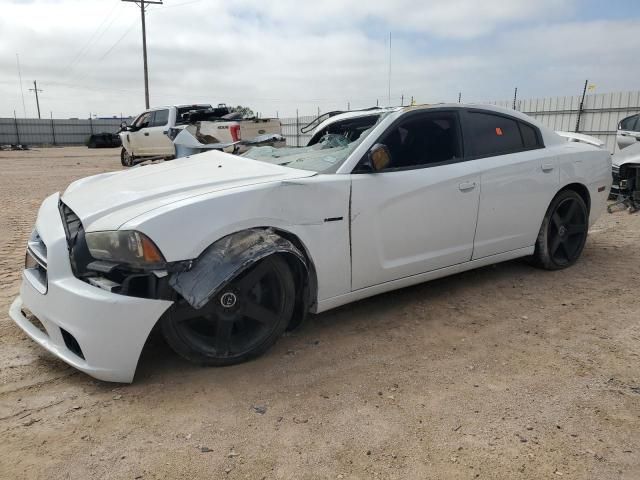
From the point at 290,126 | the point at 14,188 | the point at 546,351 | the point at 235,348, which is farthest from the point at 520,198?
the point at 290,126

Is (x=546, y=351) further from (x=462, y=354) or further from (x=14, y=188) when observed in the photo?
(x=14, y=188)

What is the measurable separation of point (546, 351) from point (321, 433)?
64.2 inches

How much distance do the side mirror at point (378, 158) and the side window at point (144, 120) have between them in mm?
14878

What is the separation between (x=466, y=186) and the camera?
12.6 feet

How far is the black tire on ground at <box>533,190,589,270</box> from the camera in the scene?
4586 millimetres

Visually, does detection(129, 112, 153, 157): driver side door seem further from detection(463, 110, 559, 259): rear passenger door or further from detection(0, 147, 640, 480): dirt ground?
detection(463, 110, 559, 259): rear passenger door

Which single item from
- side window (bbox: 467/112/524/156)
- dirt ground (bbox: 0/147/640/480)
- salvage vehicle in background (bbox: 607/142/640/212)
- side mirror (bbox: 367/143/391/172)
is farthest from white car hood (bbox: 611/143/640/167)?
side mirror (bbox: 367/143/391/172)

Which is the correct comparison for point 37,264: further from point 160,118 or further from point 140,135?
point 140,135

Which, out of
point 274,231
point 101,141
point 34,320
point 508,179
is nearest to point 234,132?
point 508,179

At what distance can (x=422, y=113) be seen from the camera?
12.5ft

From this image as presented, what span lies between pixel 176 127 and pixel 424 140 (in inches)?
474

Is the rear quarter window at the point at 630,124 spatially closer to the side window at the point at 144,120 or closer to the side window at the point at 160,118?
the side window at the point at 160,118

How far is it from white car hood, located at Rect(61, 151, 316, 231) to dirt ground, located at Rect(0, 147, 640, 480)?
0.92 m

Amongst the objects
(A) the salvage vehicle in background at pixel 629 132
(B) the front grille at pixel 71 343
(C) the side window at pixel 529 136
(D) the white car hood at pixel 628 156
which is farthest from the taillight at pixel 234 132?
(B) the front grille at pixel 71 343
